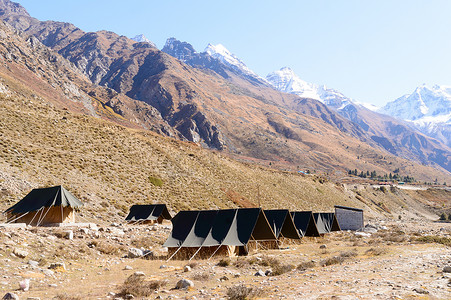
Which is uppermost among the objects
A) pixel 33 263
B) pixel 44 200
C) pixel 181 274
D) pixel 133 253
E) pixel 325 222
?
pixel 44 200

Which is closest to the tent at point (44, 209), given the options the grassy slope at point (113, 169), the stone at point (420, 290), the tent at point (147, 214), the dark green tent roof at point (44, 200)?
the dark green tent roof at point (44, 200)

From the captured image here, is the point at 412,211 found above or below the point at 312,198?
below

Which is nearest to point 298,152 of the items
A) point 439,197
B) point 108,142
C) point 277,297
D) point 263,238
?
point 439,197

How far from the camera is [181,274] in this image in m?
13.7

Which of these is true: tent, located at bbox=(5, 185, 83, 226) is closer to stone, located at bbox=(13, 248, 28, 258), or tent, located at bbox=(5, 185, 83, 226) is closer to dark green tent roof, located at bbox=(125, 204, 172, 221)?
dark green tent roof, located at bbox=(125, 204, 172, 221)

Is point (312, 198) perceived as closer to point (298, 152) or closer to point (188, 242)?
point (188, 242)

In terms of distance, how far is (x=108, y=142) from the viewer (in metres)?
50.7

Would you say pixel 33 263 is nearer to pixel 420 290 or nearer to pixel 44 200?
pixel 44 200

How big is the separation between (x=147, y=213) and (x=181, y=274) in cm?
2085

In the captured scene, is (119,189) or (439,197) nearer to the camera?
(119,189)

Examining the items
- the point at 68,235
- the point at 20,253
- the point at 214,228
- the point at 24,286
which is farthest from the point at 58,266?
the point at 214,228

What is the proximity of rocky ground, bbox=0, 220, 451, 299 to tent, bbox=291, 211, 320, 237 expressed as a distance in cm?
1117

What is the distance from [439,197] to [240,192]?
10319 centimetres

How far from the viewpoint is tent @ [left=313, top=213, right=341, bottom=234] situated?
35259 mm
